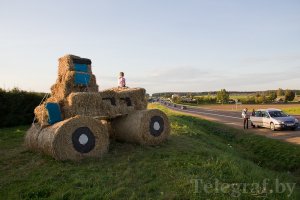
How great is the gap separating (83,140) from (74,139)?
0.34 meters

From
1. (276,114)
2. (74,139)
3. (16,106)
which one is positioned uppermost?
(16,106)

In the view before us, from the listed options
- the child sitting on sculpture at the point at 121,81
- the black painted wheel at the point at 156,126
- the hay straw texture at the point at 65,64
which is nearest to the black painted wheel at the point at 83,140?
the black painted wheel at the point at 156,126

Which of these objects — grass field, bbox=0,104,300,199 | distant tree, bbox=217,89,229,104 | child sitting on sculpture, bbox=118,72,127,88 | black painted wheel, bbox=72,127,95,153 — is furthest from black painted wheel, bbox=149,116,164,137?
distant tree, bbox=217,89,229,104

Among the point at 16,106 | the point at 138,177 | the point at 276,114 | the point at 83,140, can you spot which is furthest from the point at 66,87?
the point at 276,114

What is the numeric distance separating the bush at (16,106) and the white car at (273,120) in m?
18.0

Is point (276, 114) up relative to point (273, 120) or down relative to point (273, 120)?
up

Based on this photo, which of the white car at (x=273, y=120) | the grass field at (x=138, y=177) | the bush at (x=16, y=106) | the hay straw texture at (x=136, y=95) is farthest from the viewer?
the bush at (x=16, y=106)

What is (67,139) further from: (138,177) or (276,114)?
(276,114)

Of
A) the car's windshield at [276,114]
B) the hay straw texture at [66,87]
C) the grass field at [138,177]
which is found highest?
the hay straw texture at [66,87]

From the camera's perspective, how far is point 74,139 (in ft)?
38.6

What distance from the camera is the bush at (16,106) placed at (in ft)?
83.0

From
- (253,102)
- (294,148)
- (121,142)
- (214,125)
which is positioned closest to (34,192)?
(121,142)

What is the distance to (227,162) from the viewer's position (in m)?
11.2

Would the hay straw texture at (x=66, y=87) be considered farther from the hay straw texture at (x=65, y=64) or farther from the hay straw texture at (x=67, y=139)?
the hay straw texture at (x=67, y=139)
